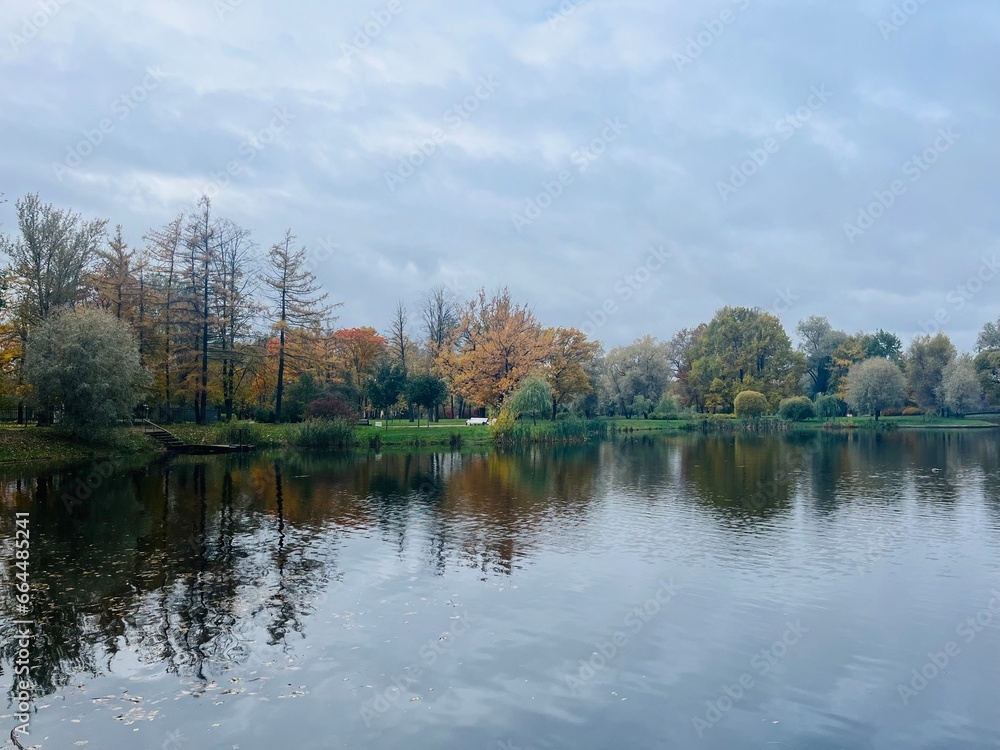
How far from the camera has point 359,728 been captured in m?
8.38

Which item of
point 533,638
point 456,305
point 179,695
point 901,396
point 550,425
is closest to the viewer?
point 179,695

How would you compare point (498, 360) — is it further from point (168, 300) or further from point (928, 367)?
point (928, 367)

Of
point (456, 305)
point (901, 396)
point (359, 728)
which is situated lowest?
point (359, 728)

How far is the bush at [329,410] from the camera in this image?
48.6 m

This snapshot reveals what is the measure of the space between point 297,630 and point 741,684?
6.66 meters

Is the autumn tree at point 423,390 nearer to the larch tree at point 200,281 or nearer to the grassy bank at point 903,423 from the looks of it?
the larch tree at point 200,281

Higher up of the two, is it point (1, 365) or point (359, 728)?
point (1, 365)

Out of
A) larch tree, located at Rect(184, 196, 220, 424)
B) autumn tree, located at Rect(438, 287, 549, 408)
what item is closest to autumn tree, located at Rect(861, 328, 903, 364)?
autumn tree, located at Rect(438, 287, 549, 408)

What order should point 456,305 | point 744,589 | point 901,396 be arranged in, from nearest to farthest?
point 744,589 → point 456,305 → point 901,396

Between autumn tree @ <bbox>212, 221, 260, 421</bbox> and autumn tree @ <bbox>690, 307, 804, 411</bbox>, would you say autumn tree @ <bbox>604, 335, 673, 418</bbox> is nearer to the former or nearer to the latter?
autumn tree @ <bbox>690, 307, 804, 411</bbox>

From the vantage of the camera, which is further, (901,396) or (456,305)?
(901,396)

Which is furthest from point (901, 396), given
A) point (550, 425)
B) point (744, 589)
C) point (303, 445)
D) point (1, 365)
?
point (1, 365)

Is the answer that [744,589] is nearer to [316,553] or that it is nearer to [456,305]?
[316,553]

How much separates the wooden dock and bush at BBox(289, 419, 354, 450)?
130 inches
